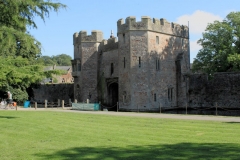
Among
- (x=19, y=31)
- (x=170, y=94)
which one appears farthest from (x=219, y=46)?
(x=19, y=31)

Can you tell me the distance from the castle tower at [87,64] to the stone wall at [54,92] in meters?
8.49

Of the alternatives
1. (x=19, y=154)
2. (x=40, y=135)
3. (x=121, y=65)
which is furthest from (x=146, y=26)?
(x=19, y=154)

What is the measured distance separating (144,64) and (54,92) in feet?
78.4

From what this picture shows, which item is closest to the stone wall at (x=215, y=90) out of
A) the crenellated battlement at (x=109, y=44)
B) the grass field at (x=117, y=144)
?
the crenellated battlement at (x=109, y=44)

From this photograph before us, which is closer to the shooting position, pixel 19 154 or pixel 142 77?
pixel 19 154

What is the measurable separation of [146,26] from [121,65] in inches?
178

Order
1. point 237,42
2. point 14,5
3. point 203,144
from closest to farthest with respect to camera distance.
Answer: point 203,144 → point 14,5 → point 237,42

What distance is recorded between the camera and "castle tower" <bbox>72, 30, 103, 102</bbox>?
33969mm

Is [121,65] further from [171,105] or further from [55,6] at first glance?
[55,6]

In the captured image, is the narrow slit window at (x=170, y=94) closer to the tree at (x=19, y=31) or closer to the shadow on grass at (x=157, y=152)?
the tree at (x=19, y=31)

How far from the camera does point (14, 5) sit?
36.6 feet

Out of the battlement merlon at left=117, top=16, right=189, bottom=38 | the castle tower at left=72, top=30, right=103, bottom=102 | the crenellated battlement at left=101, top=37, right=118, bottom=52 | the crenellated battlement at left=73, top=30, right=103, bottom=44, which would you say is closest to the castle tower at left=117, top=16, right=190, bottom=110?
the battlement merlon at left=117, top=16, right=189, bottom=38

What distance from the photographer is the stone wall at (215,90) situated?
31.2 meters

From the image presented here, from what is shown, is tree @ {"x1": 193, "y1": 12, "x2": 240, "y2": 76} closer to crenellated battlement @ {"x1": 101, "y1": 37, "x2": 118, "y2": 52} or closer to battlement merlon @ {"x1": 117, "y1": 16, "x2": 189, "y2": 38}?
battlement merlon @ {"x1": 117, "y1": 16, "x2": 189, "y2": 38}
